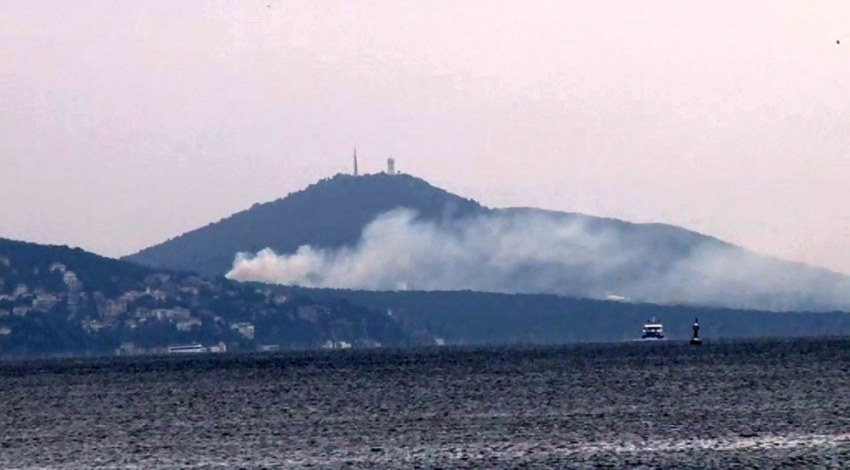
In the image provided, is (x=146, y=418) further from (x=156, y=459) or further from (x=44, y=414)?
(x=156, y=459)

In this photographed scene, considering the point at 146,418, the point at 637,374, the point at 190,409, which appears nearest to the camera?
the point at 146,418

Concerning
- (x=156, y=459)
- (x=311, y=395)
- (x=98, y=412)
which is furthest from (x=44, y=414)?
(x=156, y=459)

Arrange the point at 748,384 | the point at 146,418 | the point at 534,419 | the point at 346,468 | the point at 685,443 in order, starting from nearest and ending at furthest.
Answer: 1. the point at 346,468
2. the point at 685,443
3. the point at 534,419
4. the point at 146,418
5. the point at 748,384

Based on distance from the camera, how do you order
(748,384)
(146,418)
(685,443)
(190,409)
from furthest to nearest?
(748,384), (190,409), (146,418), (685,443)

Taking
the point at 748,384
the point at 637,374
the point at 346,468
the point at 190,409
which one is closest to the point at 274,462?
the point at 346,468

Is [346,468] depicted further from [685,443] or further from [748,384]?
[748,384]

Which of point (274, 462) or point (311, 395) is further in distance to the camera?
point (311, 395)

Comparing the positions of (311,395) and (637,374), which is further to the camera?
(637,374)

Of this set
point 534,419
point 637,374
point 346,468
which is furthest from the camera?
point 637,374

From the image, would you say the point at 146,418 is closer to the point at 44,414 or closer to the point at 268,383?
the point at 44,414
